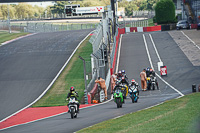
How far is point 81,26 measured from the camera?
3410 inches

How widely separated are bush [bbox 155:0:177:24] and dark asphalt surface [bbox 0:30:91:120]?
22.2 metres

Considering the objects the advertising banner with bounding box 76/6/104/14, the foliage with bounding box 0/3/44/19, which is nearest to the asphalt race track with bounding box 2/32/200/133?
the advertising banner with bounding box 76/6/104/14

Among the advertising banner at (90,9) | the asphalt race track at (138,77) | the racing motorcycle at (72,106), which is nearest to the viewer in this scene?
the racing motorcycle at (72,106)

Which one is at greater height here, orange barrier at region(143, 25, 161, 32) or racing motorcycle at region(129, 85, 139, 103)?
orange barrier at region(143, 25, 161, 32)

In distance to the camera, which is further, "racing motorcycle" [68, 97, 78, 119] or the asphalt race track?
the asphalt race track

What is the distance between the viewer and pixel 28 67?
3659 cm

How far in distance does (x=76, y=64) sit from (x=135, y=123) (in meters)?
26.2

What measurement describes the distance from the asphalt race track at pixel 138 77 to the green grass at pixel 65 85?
13.2ft

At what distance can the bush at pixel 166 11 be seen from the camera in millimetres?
71562

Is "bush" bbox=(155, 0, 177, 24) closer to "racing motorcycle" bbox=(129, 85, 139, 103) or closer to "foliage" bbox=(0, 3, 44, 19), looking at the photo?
"racing motorcycle" bbox=(129, 85, 139, 103)

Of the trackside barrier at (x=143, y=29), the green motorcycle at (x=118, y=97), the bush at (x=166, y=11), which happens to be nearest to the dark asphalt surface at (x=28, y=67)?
the green motorcycle at (x=118, y=97)

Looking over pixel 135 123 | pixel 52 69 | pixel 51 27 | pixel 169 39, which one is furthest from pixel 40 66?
pixel 51 27

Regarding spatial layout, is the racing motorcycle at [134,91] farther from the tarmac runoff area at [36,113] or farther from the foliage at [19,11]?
the foliage at [19,11]

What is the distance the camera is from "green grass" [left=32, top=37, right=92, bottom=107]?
25984 mm
